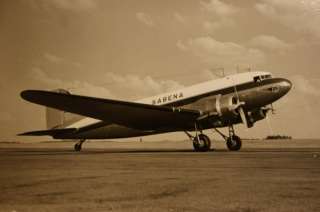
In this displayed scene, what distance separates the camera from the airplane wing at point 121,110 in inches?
788

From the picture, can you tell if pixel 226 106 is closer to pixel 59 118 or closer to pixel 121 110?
pixel 121 110

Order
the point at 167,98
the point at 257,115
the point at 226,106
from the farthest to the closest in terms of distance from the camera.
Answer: the point at 167,98, the point at 257,115, the point at 226,106

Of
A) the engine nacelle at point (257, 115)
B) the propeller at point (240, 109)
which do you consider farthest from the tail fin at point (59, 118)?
the engine nacelle at point (257, 115)

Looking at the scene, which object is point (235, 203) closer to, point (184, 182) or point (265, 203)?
point (265, 203)

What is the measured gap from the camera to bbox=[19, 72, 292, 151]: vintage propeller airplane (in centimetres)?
2017

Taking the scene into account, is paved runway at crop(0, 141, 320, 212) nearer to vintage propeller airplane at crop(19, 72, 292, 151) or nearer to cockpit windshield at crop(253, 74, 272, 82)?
vintage propeller airplane at crop(19, 72, 292, 151)

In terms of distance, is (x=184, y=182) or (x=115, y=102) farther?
(x=115, y=102)

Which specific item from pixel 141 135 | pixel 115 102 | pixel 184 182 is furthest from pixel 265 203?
pixel 141 135

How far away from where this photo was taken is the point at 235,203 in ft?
18.6

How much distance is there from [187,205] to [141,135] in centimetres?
1948

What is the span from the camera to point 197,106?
21.2 m

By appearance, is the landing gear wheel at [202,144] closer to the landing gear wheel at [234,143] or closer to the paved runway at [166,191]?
the landing gear wheel at [234,143]

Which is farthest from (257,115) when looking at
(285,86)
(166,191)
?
(166,191)

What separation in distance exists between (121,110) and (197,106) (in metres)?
4.04
